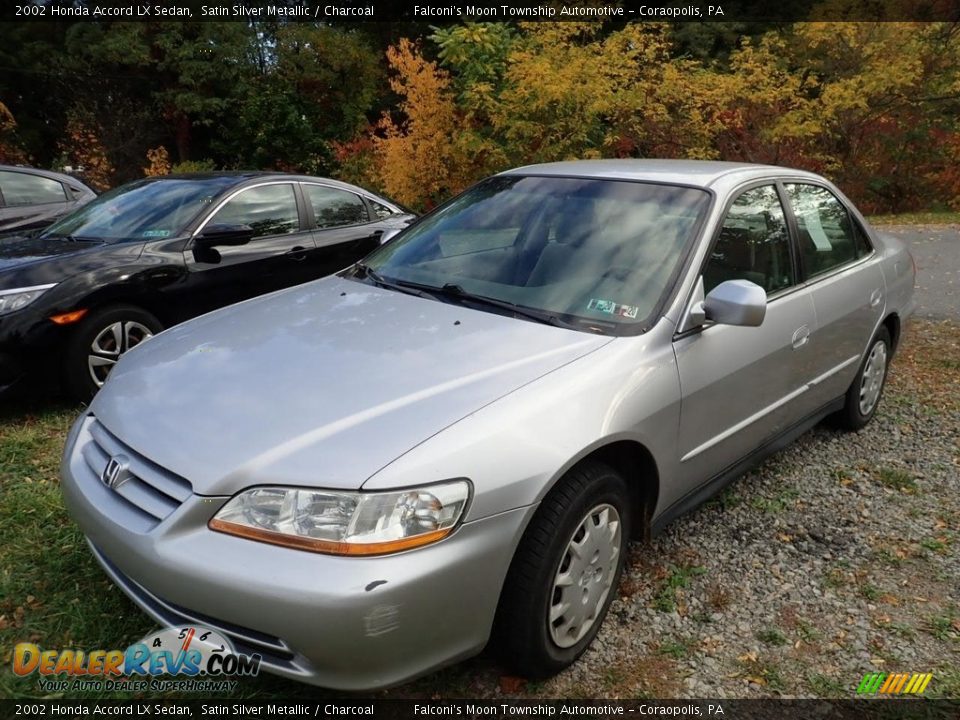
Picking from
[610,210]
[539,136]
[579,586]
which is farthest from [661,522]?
[539,136]

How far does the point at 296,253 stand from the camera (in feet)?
17.4

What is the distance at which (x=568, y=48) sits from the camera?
454 inches

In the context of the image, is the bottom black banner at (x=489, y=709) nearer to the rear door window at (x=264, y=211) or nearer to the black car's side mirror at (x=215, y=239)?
the black car's side mirror at (x=215, y=239)

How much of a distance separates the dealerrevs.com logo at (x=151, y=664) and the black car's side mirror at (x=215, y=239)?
290 centimetres

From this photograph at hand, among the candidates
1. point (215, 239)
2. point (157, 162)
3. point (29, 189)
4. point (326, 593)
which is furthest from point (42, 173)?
point (157, 162)

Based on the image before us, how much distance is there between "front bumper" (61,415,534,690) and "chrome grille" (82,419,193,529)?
28 millimetres

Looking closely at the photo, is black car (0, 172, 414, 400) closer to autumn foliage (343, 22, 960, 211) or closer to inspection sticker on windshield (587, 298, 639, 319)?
inspection sticker on windshield (587, 298, 639, 319)

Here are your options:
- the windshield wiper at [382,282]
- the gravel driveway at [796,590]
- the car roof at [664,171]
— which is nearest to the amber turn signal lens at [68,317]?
the windshield wiper at [382,282]

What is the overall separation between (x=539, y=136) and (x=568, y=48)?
5.71ft

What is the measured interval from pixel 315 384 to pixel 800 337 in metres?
2.29

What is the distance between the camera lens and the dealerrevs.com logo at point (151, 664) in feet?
6.36

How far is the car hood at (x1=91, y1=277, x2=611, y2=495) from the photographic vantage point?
6.40 feet

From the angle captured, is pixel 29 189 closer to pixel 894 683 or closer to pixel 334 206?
pixel 334 206

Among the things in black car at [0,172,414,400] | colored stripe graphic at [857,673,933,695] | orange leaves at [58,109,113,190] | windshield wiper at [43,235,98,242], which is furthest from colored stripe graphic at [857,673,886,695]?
orange leaves at [58,109,113,190]
